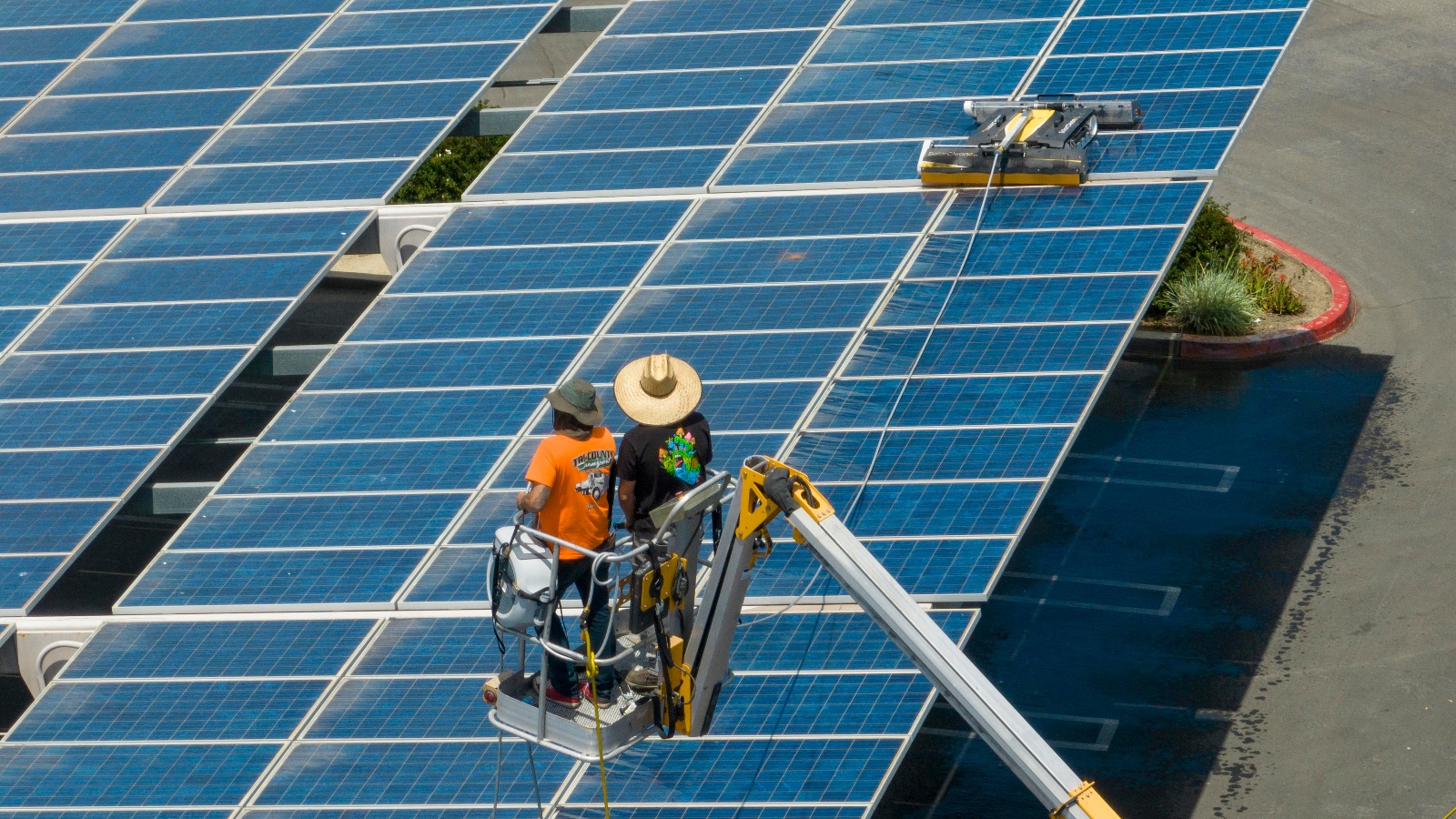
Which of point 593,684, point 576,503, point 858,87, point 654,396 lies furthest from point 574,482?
point 858,87

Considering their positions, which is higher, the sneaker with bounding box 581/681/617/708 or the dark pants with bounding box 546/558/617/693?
the dark pants with bounding box 546/558/617/693

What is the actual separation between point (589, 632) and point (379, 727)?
301 cm

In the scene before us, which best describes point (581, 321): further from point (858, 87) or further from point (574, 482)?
point (574, 482)

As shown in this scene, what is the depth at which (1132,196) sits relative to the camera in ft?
61.6

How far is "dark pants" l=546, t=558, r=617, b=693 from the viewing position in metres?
12.2

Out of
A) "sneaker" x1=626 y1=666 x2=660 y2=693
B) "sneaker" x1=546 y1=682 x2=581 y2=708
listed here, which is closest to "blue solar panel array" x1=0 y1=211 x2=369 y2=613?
"sneaker" x1=546 y1=682 x2=581 y2=708

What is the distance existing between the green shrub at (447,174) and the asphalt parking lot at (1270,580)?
1134cm

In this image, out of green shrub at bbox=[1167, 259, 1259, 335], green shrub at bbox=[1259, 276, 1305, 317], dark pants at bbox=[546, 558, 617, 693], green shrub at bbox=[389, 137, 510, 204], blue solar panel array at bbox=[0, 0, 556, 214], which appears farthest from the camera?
green shrub at bbox=[389, 137, 510, 204]

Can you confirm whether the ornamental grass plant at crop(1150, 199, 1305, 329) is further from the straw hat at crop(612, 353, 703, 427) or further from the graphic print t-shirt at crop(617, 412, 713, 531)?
the straw hat at crop(612, 353, 703, 427)

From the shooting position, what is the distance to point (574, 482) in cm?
1223

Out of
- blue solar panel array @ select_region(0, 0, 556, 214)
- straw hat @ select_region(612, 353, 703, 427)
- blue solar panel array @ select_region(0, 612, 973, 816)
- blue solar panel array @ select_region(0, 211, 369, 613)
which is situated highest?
straw hat @ select_region(612, 353, 703, 427)

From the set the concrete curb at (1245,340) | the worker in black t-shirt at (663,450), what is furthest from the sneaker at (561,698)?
the concrete curb at (1245,340)

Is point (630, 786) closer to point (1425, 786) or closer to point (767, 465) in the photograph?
point (767, 465)

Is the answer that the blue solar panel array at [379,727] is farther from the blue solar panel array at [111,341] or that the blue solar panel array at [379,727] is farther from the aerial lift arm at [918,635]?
the aerial lift arm at [918,635]
